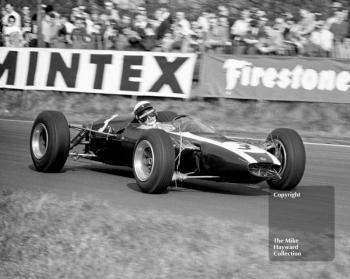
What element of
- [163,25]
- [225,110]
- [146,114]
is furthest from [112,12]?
[146,114]

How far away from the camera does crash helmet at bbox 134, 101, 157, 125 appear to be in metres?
8.87

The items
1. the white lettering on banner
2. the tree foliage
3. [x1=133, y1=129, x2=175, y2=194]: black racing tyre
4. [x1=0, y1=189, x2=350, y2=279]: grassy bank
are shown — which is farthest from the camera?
the tree foliage

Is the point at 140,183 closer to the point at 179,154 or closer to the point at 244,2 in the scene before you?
the point at 179,154

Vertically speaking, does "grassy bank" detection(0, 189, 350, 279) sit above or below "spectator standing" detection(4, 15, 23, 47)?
below

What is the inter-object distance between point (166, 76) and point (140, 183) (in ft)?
29.1

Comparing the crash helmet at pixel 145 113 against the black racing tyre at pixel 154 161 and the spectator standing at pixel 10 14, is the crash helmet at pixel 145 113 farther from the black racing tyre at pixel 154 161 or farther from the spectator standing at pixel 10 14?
the spectator standing at pixel 10 14

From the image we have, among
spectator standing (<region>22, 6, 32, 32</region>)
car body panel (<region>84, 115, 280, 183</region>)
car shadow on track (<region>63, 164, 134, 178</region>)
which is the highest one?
spectator standing (<region>22, 6, 32, 32</region>)

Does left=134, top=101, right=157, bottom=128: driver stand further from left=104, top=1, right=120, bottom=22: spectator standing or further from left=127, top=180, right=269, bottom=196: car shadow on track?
left=104, top=1, right=120, bottom=22: spectator standing

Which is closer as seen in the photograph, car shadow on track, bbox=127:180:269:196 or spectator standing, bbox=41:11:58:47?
car shadow on track, bbox=127:180:269:196

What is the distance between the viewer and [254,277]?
15.8ft

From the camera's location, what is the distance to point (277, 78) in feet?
51.3

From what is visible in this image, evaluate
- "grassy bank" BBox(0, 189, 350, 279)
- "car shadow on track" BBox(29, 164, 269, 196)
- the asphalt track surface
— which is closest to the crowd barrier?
the asphalt track surface

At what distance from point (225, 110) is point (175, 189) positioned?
320 inches

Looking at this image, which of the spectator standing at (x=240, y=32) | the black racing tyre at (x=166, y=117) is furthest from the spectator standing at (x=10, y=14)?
the black racing tyre at (x=166, y=117)
